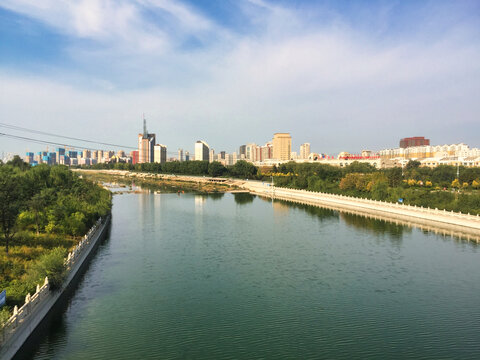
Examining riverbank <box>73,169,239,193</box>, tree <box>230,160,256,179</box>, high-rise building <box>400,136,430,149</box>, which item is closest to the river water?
riverbank <box>73,169,239,193</box>

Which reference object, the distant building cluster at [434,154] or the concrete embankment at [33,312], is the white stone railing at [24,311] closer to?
the concrete embankment at [33,312]

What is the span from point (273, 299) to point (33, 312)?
8949 mm

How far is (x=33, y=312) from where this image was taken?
11.8m

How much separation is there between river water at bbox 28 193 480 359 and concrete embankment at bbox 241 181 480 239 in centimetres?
511

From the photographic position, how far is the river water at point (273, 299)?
11.3 metres

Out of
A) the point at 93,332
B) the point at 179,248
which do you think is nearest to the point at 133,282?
the point at 93,332

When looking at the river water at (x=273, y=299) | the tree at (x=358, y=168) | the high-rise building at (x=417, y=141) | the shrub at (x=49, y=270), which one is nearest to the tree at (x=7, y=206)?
the river water at (x=273, y=299)

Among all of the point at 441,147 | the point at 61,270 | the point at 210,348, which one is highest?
the point at 441,147

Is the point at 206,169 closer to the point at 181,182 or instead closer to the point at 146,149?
the point at 181,182

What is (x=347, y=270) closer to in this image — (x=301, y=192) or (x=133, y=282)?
(x=133, y=282)

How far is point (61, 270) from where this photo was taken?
46.8ft

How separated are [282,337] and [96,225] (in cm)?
1806

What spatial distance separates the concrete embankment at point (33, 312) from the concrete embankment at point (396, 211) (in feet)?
92.1

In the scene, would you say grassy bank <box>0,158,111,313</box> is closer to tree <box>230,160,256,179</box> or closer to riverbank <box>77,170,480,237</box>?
riverbank <box>77,170,480,237</box>
